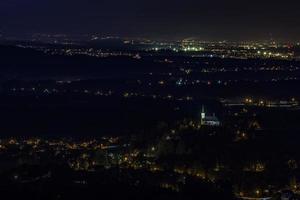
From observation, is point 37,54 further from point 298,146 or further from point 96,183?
point 96,183

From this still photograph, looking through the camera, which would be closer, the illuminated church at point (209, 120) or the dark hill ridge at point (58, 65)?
the illuminated church at point (209, 120)

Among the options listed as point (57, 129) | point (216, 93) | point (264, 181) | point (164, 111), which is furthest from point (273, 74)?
point (264, 181)

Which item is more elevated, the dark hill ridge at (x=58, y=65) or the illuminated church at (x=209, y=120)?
the illuminated church at (x=209, y=120)

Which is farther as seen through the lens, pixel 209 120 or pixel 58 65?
pixel 58 65

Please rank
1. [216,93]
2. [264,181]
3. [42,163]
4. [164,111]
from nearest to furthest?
1. [264,181]
2. [42,163]
3. [164,111]
4. [216,93]

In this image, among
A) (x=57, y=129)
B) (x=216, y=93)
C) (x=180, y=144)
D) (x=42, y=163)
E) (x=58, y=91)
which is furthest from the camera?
(x=216, y=93)

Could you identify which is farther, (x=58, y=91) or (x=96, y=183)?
(x=58, y=91)

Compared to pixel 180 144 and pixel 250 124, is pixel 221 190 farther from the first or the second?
pixel 250 124

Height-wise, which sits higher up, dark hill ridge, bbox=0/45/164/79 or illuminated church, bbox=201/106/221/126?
illuminated church, bbox=201/106/221/126

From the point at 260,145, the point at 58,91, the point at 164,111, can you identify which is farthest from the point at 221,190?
the point at 58,91

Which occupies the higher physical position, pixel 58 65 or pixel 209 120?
pixel 209 120

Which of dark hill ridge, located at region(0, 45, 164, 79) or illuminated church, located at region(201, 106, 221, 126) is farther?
dark hill ridge, located at region(0, 45, 164, 79)
